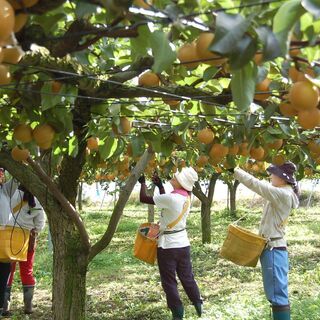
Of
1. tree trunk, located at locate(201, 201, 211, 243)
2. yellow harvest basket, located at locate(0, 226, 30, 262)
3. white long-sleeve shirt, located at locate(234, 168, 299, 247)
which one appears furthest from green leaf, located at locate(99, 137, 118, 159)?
tree trunk, located at locate(201, 201, 211, 243)

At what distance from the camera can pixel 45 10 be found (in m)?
0.97

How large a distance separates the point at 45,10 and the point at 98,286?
18.4 feet

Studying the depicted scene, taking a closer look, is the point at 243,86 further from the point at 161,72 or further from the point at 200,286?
the point at 200,286

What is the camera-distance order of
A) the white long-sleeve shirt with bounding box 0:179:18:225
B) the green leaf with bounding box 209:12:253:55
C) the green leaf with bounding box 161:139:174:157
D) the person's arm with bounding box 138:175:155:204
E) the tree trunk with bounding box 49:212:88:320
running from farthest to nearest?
the person's arm with bounding box 138:175:155:204 < the white long-sleeve shirt with bounding box 0:179:18:225 < the tree trunk with bounding box 49:212:88:320 < the green leaf with bounding box 161:139:174:157 < the green leaf with bounding box 209:12:253:55

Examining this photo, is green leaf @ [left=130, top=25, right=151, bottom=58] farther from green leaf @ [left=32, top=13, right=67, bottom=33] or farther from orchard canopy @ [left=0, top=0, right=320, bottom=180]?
green leaf @ [left=32, top=13, right=67, bottom=33]

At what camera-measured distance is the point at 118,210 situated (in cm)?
315

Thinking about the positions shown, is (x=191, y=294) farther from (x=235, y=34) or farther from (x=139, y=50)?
(x=235, y=34)

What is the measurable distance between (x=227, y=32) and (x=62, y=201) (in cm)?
213

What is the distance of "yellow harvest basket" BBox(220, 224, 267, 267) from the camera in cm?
379

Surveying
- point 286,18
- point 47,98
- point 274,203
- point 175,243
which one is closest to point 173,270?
point 175,243

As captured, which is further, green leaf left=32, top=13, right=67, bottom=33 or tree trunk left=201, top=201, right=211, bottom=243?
tree trunk left=201, top=201, right=211, bottom=243

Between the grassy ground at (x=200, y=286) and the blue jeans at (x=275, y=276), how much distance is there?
689mm

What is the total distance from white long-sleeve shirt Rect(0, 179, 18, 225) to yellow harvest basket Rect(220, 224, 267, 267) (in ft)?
6.46

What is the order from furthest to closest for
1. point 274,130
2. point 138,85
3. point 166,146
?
1. point 166,146
2. point 274,130
3. point 138,85
